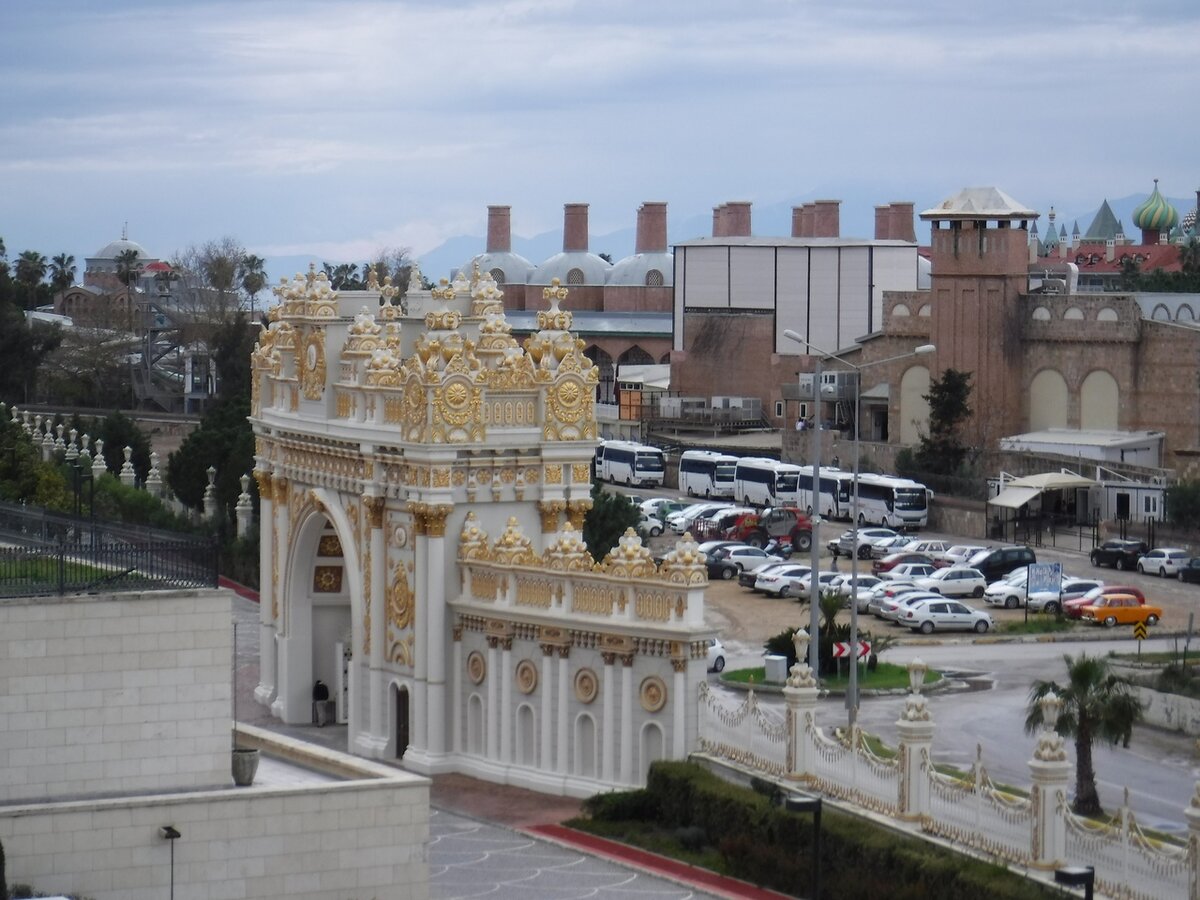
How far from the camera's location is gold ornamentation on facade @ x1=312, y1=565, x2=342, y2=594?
1843 inches

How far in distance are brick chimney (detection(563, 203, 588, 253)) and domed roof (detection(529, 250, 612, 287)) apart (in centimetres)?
67

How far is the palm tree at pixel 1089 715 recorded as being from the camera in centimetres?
3562

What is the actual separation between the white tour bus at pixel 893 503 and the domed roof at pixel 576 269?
53.4 meters

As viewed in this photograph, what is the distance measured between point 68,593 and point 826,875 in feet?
32.6

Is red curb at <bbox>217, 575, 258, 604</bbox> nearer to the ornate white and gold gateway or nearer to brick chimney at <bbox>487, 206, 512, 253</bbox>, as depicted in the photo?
the ornate white and gold gateway

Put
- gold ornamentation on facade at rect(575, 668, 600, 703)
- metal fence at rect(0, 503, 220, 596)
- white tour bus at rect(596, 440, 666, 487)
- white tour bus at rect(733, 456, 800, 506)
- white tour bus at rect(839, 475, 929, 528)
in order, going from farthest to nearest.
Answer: white tour bus at rect(596, 440, 666, 487)
white tour bus at rect(733, 456, 800, 506)
white tour bus at rect(839, 475, 929, 528)
gold ornamentation on facade at rect(575, 668, 600, 703)
metal fence at rect(0, 503, 220, 596)

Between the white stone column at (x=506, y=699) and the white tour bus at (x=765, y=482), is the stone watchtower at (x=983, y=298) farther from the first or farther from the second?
the white stone column at (x=506, y=699)

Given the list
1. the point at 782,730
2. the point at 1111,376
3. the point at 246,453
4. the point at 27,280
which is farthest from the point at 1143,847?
the point at 27,280

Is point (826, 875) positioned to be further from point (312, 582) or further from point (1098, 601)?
point (1098, 601)

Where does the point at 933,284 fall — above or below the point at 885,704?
above

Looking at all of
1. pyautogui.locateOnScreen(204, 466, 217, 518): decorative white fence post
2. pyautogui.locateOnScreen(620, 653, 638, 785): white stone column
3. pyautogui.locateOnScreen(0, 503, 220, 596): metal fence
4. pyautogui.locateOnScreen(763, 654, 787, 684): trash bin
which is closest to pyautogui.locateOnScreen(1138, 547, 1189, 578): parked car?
pyautogui.locateOnScreen(763, 654, 787, 684): trash bin

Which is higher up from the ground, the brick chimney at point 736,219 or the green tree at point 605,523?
the brick chimney at point 736,219

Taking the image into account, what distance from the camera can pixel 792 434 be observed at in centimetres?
9025

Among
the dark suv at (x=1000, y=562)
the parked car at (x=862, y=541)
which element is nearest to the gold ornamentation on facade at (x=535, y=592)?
the dark suv at (x=1000, y=562)
